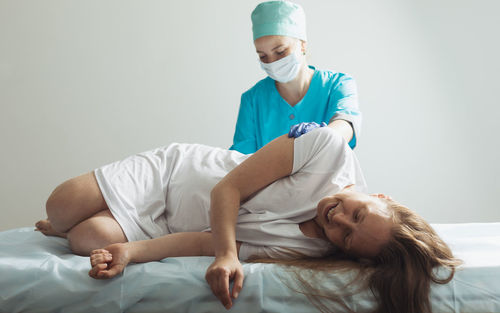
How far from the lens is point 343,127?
1.93 meters

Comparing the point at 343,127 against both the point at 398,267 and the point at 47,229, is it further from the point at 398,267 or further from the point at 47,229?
the point at 47,229

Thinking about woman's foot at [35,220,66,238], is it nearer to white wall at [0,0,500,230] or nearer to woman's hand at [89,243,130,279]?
woman's hand at [89,243,130,279]

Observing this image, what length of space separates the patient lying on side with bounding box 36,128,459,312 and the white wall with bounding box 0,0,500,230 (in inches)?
55.9

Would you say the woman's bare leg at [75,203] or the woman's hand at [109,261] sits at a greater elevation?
the woman's bare leg at [75,203]

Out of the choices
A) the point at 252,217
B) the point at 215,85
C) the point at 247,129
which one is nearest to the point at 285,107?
the point at 247,129

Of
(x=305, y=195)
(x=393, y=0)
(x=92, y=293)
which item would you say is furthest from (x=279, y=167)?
(x=393, y=0)

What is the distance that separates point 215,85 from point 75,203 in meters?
1.71

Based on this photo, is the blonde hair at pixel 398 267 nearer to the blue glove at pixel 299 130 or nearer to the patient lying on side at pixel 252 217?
the patient lying on side at pixel 252 217

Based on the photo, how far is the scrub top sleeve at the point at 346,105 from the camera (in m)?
2.00

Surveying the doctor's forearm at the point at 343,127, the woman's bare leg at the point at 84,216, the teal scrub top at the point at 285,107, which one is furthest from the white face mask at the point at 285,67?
the woman's bare leg at the point at 84,216

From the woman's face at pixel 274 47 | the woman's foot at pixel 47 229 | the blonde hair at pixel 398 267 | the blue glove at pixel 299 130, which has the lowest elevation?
the blonde hair at pixel 398 267

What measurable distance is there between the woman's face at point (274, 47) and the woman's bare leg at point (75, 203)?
3.54 ft

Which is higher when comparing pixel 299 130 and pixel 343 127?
pixel 299 130

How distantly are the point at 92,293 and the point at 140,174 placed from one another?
1.56ft
